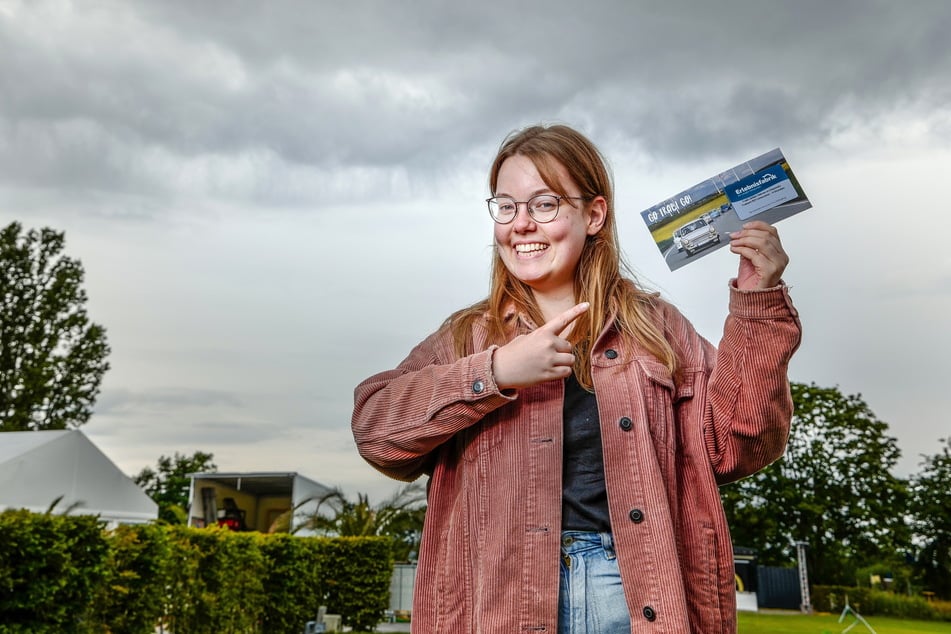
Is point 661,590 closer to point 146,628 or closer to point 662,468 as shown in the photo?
point 662,468

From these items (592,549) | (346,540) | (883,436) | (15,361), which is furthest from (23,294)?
(883,436)

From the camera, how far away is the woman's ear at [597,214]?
1.78m

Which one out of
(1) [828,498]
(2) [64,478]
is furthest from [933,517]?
(2) [64,478]

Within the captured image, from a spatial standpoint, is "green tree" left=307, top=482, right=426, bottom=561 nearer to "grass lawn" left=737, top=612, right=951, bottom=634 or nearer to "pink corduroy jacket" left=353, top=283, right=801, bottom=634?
"grass lawn" left=737, top=612, right=951, bottom=634

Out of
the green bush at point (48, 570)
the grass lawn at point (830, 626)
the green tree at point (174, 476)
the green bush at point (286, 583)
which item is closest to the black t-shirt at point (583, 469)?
the green bush at point (48, 570)

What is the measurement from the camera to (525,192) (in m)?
1.72

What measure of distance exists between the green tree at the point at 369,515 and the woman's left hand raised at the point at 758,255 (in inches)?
630

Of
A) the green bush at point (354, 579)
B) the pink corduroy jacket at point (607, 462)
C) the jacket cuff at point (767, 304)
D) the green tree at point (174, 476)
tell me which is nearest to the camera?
the pink corduroy jacket at point (607, 462)

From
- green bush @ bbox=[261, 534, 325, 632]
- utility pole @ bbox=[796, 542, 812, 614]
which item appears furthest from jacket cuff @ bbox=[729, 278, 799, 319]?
utility pole @ bbox=[796, 542, 812, 614]

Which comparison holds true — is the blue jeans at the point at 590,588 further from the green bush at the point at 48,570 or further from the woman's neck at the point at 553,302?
the green bush at the point at 48,570

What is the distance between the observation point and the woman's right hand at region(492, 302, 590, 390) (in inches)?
57.5

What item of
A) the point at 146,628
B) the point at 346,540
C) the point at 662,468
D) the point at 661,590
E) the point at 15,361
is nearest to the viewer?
the point at 661,590

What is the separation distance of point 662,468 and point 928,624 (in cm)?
1904

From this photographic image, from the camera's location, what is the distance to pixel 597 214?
1791mm
